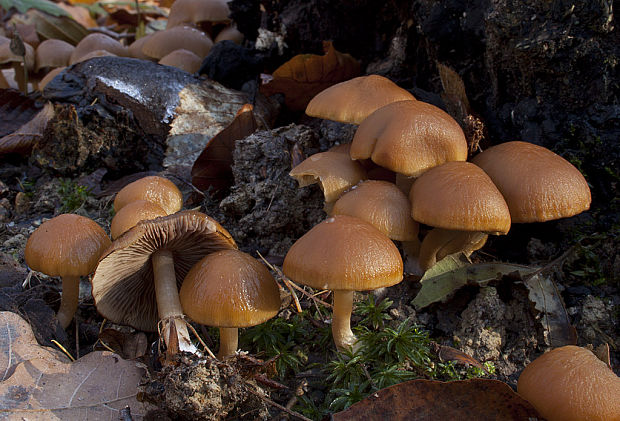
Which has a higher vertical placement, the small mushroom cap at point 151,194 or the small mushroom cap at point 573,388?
the small mushroom cap at point 151,194

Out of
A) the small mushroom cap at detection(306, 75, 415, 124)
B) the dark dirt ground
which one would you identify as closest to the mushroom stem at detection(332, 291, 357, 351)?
the dark dirt ground

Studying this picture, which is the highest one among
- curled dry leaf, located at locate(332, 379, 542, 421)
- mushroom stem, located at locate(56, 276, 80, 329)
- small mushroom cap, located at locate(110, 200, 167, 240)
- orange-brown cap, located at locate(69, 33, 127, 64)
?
orange-brown cap, located at locate(69, 33, 127, 64)

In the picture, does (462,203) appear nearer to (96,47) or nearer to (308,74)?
(308,74)

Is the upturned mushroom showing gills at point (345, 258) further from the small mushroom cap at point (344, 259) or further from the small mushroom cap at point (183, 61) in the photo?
the small mushroom cap at point (183, 61)

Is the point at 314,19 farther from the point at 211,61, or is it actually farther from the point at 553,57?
the point at 553,57

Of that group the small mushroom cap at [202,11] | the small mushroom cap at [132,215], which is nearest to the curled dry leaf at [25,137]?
the small mushroom cap at [202,11]

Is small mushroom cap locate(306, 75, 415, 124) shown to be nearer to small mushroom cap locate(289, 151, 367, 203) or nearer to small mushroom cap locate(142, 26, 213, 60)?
small mushroom cap locate(289, 151, 367, 203)
